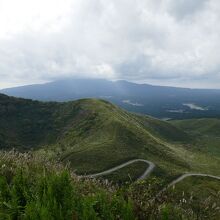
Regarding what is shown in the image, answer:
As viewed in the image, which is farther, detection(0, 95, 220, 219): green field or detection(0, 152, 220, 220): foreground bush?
detection(0, 95, 220, 219): green field

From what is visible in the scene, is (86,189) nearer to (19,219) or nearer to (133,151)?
(19,219)

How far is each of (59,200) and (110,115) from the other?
6987 inches

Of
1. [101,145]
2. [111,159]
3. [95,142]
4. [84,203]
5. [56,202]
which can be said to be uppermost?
[84,203]

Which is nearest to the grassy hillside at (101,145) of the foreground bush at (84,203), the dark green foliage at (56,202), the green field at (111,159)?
the green field at (111,159)

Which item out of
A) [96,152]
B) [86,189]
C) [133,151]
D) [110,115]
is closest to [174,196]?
[86,189]

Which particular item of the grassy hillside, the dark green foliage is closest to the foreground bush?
the dark green foliage

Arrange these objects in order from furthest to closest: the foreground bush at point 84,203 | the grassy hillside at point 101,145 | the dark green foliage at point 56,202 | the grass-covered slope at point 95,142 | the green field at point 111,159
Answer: the grass-covered slope at point 95,142 → the grassy hillside at point 101,145 → the green field at point 111,159 → the foreground bush at point 84,203 → the dark green foliage at point 56,202

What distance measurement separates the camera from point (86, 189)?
14516mm

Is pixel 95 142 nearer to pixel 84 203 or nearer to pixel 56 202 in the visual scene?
pixel 56 202

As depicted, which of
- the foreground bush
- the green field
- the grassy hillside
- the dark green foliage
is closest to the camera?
the dark green foliage

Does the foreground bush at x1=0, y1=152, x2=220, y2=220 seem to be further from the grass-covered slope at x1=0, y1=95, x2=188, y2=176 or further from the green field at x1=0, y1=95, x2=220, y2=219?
the grass-covered slope at x1=0, y1=95, x2=188, y2=176

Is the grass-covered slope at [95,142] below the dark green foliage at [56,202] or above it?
below

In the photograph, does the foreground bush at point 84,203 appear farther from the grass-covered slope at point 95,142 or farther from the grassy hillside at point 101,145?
the grass-covered slope at point 95,142

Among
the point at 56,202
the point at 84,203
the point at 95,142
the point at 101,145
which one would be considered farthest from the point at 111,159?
the point at 84,203
